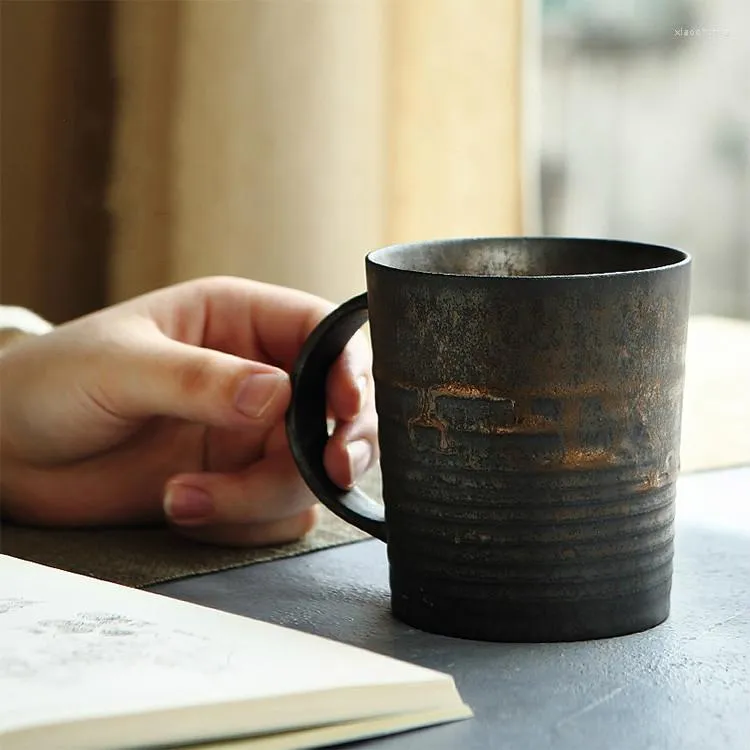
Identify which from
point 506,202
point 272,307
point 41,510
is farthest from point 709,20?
point 41,510

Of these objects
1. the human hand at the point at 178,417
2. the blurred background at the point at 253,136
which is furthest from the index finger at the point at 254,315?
the blurred background at the point at 253,136

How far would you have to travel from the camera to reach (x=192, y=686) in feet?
1.41

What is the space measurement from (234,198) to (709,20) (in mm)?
840

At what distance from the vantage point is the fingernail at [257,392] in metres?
0.64

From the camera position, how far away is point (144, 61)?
1.85 m

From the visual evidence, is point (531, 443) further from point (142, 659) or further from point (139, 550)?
point (139, 550)

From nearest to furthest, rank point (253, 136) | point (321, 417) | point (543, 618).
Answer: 1. point (543, 618)
2. point (321, 417)
3. point (253, 136)

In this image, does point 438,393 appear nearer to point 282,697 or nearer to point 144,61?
point 282,697

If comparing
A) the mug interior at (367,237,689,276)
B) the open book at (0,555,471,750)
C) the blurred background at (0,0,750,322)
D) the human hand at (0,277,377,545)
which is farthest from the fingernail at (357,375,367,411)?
the blurred background at (0,0,750,322)

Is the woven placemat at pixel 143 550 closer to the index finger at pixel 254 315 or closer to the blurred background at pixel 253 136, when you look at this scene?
the index finger at pixel 254 315

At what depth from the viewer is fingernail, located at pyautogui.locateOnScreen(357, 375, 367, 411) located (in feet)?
2.35

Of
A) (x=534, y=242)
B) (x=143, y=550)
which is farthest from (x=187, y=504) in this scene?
(x=534, y=242)

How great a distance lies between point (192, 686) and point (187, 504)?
0.30 m

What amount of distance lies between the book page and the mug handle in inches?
4.1
